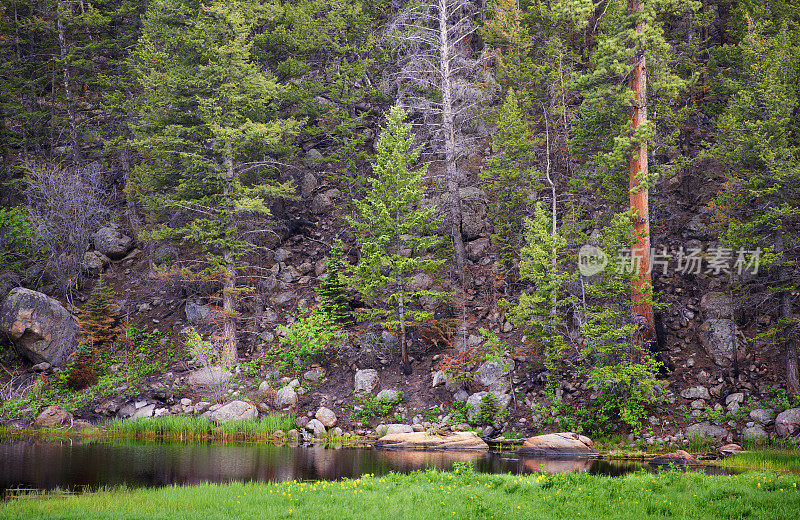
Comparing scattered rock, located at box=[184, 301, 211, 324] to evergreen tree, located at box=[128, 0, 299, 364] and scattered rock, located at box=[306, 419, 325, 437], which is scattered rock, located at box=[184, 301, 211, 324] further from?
scattered rock, located at box=[306, 419, 325, 437]

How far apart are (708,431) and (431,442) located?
935 centimetres

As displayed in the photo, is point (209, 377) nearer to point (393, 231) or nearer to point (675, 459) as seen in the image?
point (393, 231)

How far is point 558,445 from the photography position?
18953 mm

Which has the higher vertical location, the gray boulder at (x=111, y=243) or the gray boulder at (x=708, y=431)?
the gray boulder at (x=111, y=243)

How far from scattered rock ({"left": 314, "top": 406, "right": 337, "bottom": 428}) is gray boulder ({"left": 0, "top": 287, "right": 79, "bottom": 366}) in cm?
1316

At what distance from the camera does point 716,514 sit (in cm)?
976

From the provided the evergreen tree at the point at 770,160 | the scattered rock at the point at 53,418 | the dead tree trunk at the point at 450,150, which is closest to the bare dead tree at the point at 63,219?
the scattered rock at the point at 53,418

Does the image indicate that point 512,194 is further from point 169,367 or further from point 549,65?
point 169,367

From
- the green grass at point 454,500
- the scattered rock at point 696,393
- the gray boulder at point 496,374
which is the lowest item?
the green grass at point 454,500

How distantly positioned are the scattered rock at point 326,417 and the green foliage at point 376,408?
894 mm

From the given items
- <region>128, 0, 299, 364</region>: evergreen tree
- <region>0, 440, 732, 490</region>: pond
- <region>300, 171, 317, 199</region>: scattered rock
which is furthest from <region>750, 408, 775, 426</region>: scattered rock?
<region>300, 171, 317, 199</region>: scattered rock

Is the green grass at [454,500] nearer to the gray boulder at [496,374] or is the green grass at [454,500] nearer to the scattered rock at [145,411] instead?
the gray boulder at [496,374]

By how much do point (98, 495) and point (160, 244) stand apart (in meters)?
21.6

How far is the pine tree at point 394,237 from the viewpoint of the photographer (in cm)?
2309
